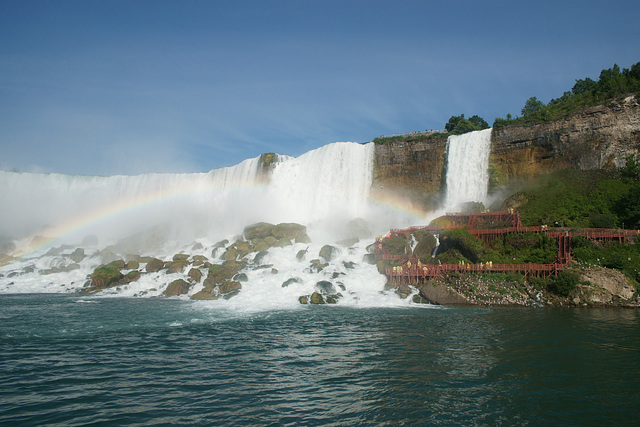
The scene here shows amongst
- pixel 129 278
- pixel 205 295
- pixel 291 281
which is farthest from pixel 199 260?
pixel 291 281

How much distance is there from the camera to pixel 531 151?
146 ft

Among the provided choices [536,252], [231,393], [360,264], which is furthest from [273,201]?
[231,393]

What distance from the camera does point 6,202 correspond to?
6425 cm

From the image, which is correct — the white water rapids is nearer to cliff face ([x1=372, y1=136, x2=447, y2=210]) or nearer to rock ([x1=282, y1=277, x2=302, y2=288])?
rock ([x1=282, y1=277, x2=302, y2=288])

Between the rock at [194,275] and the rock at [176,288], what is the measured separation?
983 mm

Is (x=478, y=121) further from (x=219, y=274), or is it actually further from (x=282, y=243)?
(x=219, y=274)

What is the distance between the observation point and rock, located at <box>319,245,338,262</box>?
125 feet

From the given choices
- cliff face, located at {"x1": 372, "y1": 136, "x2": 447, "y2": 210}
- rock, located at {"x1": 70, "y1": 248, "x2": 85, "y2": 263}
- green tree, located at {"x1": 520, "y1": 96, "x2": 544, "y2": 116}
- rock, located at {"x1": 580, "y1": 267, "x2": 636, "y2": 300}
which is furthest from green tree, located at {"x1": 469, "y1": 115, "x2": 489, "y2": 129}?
rock, located at {"x1": 70, "y1": 248, "x2": 85, "y2": 263}

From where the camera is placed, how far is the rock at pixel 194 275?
35406mm

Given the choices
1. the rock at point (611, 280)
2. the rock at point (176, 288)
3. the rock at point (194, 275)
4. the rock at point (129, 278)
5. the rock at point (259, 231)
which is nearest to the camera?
the rock at point (611, 280)

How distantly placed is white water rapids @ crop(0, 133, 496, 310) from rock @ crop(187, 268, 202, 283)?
85 centimetres

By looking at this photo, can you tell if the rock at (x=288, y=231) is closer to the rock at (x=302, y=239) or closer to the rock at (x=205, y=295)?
the rock at (x=302, y=239)

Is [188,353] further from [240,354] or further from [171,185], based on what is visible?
[171,185]

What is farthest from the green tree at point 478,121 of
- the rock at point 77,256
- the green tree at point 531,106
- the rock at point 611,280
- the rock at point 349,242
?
the rock at point 77,256
